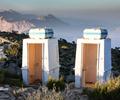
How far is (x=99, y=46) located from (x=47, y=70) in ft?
6.94

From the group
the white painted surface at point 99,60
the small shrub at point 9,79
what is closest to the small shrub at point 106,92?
the white painted surface at point 99,60

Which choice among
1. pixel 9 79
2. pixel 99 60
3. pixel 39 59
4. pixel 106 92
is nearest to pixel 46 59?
pixel 39 59

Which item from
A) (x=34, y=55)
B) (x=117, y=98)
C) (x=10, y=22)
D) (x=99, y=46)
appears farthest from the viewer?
(x=10, y=22)

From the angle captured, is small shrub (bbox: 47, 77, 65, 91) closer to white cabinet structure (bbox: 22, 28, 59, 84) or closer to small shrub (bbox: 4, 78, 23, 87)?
small shrub (bbox: 4, 78, 23, 87)

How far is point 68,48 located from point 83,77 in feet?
41.0

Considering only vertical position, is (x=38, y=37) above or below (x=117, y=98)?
above

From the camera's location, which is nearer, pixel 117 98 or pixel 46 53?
pixel 117 98

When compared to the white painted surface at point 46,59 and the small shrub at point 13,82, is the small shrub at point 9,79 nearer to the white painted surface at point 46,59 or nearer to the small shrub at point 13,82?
the small shrub at point 13,82

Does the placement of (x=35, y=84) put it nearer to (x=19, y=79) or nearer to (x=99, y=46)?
(x=19, y=79)

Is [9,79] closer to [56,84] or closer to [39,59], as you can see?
[39,59]

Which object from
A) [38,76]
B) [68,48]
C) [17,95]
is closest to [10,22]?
[68,48]

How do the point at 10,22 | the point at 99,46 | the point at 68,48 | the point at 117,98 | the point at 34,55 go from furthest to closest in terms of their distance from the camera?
1. the point at 10,22
2. the point at 68,48
3. the point at 34,55
4. the point at 99,46
5. the point at 117,98

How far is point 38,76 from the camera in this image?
70.4ft

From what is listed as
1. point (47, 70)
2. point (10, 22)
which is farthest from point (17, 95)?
point (10, 22)
